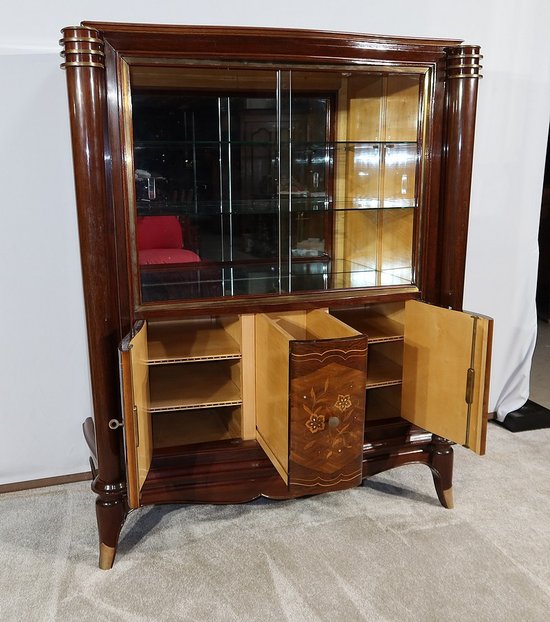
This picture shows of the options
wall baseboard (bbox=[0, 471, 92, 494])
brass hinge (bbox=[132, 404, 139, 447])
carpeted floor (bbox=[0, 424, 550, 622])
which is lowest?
carpeted floor (bbox=[0, 424, 550, 622])

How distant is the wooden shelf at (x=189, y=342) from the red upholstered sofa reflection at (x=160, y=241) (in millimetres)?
233

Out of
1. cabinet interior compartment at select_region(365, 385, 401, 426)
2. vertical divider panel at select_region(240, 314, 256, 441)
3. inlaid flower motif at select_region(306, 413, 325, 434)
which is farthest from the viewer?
cabinet interior compartment at select_region(365, 385, 401, 426)

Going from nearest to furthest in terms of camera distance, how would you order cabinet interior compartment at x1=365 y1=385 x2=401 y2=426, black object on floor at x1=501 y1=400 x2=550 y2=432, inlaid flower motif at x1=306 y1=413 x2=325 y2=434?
inlaid flower motif at x1=306 y1=413 x2=325 y2=434, cabinet interior compartment at x1=365 y1=385 x2=401 y2=426, black object on floor at x1=501 y1=400 x2=550 y2=432

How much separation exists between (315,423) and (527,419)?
138 centimetres

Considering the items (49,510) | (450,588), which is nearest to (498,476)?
(450,588)

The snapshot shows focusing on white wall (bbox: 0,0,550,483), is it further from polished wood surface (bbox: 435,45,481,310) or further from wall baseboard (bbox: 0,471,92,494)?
polished wood surface (bbox: 435,45,481,310)

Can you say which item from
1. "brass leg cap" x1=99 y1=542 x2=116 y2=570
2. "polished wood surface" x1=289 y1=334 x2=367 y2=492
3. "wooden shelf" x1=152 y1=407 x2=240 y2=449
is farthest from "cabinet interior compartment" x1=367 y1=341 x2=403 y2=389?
"brass leg cap" x1=99 y1=542 x2=116 y2=570

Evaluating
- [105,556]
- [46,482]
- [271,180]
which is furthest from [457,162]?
[46,482]

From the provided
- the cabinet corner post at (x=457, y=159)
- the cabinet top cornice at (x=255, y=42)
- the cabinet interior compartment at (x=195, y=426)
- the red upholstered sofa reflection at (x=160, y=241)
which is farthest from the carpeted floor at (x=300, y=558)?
the cabinet top cornice at (x=255, y=42)

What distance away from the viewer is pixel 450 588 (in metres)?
1.50

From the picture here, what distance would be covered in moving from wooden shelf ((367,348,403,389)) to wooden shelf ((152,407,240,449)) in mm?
414

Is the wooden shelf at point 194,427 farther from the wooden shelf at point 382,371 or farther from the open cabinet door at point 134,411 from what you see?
the wooden shelf at point 382,371

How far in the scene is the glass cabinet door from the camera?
5.22 ft

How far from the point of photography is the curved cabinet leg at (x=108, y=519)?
158 cm
